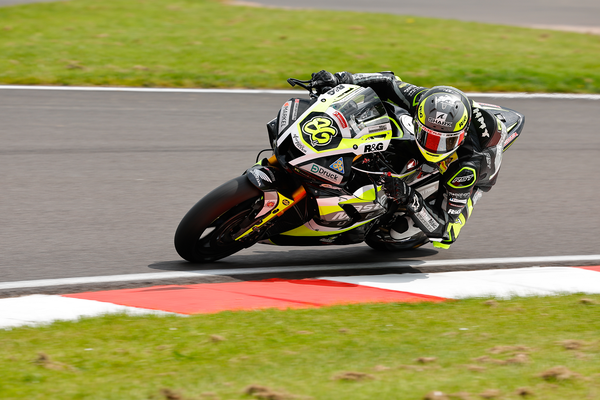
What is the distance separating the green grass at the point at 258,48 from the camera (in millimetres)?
12141

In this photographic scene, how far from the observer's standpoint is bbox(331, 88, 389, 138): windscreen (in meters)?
5.54

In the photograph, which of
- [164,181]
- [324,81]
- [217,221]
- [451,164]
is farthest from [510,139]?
[164,181]

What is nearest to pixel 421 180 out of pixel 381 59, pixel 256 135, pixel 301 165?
pixel 301 165

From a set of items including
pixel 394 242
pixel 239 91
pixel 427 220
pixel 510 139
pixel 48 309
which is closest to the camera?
pixel 48 309

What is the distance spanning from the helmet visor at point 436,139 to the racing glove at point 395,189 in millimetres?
342

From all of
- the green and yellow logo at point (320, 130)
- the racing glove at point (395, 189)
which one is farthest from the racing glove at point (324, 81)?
the racing glove at point (395, 189)

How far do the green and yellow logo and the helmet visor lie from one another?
595mm

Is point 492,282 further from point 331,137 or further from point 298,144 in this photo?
point 298,144

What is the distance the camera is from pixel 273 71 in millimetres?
12508

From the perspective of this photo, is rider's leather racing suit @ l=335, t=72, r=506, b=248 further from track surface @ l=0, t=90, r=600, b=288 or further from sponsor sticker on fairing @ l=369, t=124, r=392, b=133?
track surface @ l=0, t=90, r=600, b=288

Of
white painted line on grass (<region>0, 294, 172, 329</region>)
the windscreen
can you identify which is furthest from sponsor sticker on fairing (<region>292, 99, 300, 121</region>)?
white painted line on grass (<region>0, 294, 172, 329</region>)

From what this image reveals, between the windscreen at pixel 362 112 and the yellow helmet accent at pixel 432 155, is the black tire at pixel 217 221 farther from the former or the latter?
the yellow helmet accent at pixel 432 155

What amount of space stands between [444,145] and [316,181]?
93cm

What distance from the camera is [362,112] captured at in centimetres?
561
